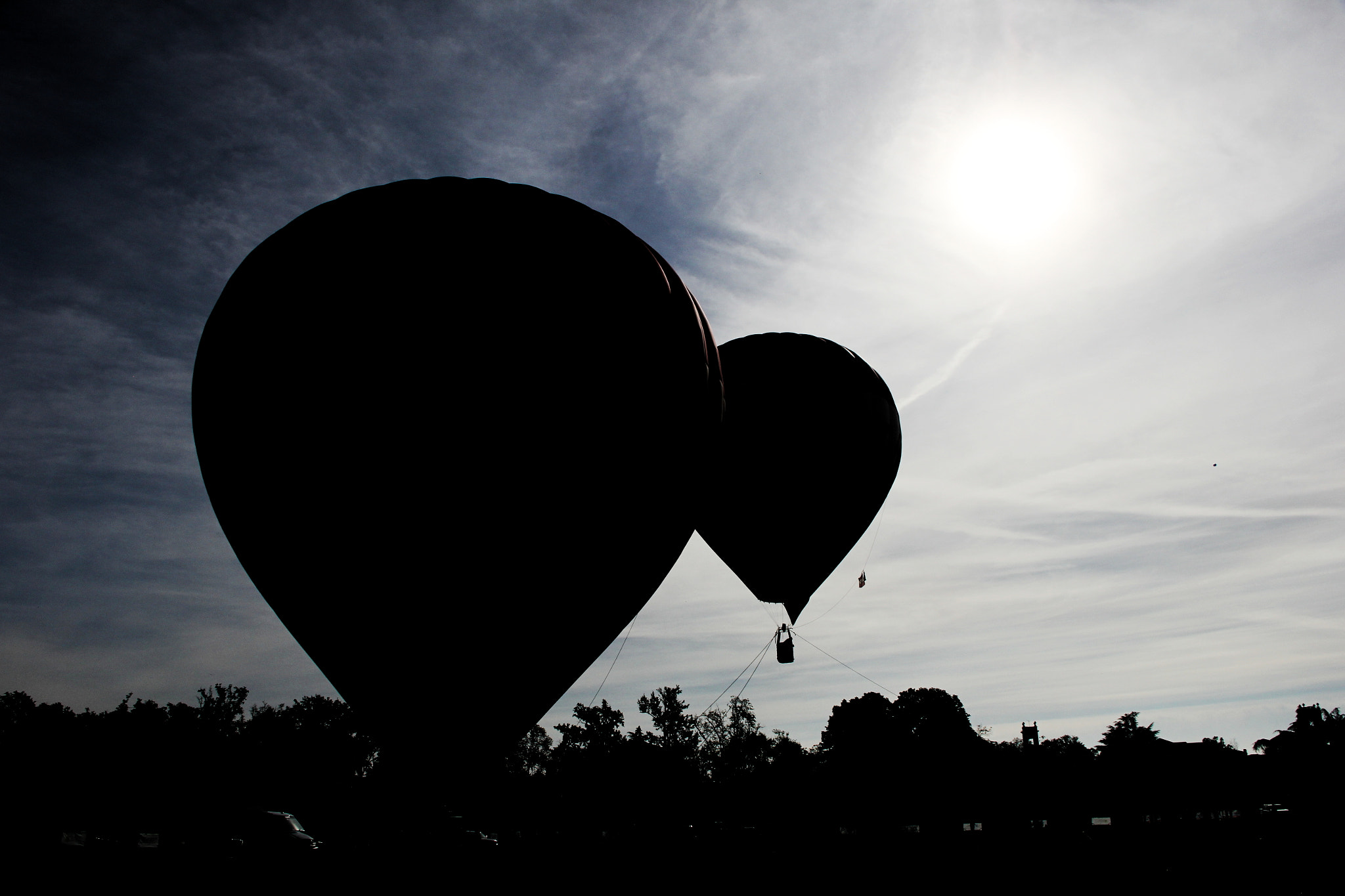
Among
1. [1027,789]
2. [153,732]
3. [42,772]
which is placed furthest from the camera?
[153,732]

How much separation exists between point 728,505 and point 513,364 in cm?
956

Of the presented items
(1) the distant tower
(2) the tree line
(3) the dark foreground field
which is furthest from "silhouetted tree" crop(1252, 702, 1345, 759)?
(3) the dark foreground field

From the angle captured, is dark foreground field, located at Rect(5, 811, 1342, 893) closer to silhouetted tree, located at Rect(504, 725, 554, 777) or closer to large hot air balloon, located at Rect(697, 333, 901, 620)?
large hot air balloon, located at Rect(697, 333, 901, 620)

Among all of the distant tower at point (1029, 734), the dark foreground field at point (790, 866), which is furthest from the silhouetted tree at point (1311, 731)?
the dark foreground field at point (790, 866)

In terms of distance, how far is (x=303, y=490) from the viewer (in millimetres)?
6680

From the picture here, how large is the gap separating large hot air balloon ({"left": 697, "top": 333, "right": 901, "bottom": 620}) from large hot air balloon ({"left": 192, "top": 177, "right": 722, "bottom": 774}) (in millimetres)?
8174

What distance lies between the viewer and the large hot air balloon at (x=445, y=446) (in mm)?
6402

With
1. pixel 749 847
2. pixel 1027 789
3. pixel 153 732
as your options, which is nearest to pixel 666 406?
pixel 749 847

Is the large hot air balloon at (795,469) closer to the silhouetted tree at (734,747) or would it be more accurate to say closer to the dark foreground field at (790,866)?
the dark foreground field at (790,866)

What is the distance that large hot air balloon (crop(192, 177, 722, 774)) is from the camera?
6402 millimetres

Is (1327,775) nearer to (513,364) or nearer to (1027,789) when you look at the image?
(1027,789)

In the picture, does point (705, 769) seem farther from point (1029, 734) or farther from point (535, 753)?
point (1029, 734)

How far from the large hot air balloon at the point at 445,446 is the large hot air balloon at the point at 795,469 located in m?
8.17

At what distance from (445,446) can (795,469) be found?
1027 centimetres
